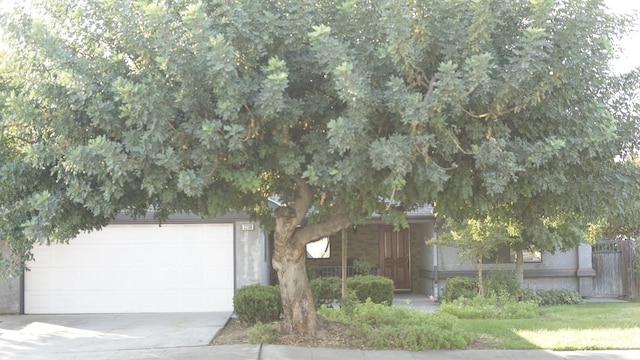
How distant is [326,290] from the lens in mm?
15078

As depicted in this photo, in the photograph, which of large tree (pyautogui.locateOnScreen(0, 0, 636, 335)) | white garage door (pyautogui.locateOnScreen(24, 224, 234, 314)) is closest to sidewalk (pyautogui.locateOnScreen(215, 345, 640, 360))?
large tree (pyautogui.locateOnScreen(0, 0, 636, 335))

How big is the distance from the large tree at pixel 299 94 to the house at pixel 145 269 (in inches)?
316

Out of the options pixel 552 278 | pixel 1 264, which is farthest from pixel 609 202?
pixel 552 278

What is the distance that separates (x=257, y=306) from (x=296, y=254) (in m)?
2.91

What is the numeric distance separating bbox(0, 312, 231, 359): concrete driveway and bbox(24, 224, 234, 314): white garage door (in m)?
0.55

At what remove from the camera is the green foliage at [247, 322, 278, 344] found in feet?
34.6

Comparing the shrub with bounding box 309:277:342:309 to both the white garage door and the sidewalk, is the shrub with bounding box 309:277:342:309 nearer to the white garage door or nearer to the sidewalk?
the white garage door

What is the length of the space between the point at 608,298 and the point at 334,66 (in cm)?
1538

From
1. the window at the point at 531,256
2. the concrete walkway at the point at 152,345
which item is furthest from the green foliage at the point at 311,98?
the window at the point at 531,256

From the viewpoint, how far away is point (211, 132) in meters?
6.77

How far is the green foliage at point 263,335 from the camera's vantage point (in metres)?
10.5

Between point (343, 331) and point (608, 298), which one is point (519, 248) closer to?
point (608, 298)

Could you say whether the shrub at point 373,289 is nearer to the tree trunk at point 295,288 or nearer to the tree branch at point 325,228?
the tree trunk at point 295,288

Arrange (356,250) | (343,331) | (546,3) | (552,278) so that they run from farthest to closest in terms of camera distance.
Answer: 1. (356,250)
2. (552,278)
3. (343,331)
4. (546,3)
